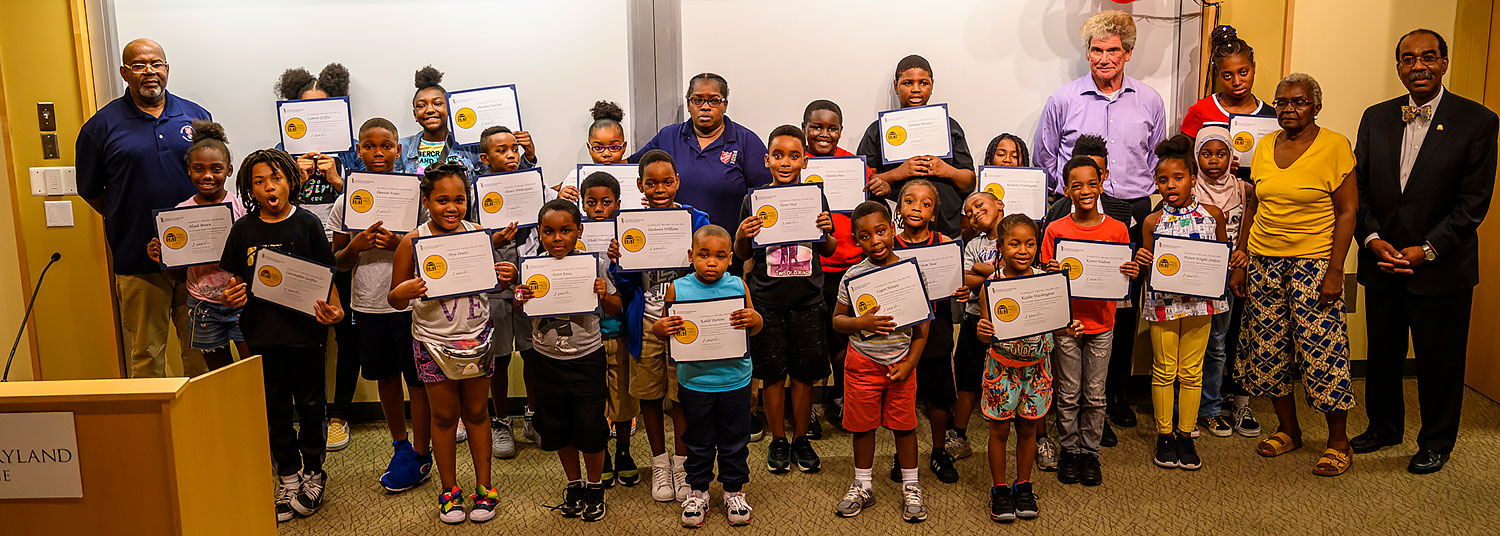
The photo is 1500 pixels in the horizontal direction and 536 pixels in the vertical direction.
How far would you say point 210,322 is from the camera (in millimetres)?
3785

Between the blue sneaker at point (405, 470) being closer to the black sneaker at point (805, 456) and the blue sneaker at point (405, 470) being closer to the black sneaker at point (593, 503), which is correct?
the black sneaker at point (593, 503)

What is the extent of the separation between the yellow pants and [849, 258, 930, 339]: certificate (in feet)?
3.99

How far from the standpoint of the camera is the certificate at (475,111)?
4.30 metres

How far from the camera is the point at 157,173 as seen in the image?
13.5ft

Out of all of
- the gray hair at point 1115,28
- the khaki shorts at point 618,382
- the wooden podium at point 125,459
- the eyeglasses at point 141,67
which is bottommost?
the khaki shorts at point 618,382

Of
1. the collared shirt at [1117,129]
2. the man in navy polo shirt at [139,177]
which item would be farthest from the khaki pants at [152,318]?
the collared shirt at [1117,129]

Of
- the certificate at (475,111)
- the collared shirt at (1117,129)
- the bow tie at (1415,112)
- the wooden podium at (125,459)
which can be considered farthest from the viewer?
the collared shirt at (1117,129)

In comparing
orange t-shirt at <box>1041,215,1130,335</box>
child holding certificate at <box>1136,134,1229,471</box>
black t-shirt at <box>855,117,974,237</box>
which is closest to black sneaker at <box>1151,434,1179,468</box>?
child holding certificate at <box>1136,134,1229,471</box>

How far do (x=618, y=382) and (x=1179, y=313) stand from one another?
2.26 metres

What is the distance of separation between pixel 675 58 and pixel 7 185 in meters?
3.22

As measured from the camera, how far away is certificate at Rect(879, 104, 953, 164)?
13.7 feet

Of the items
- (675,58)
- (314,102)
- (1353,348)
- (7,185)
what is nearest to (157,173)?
(314,102)

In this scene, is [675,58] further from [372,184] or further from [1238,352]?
[1238,352]

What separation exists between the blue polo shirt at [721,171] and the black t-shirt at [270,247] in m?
1.50
